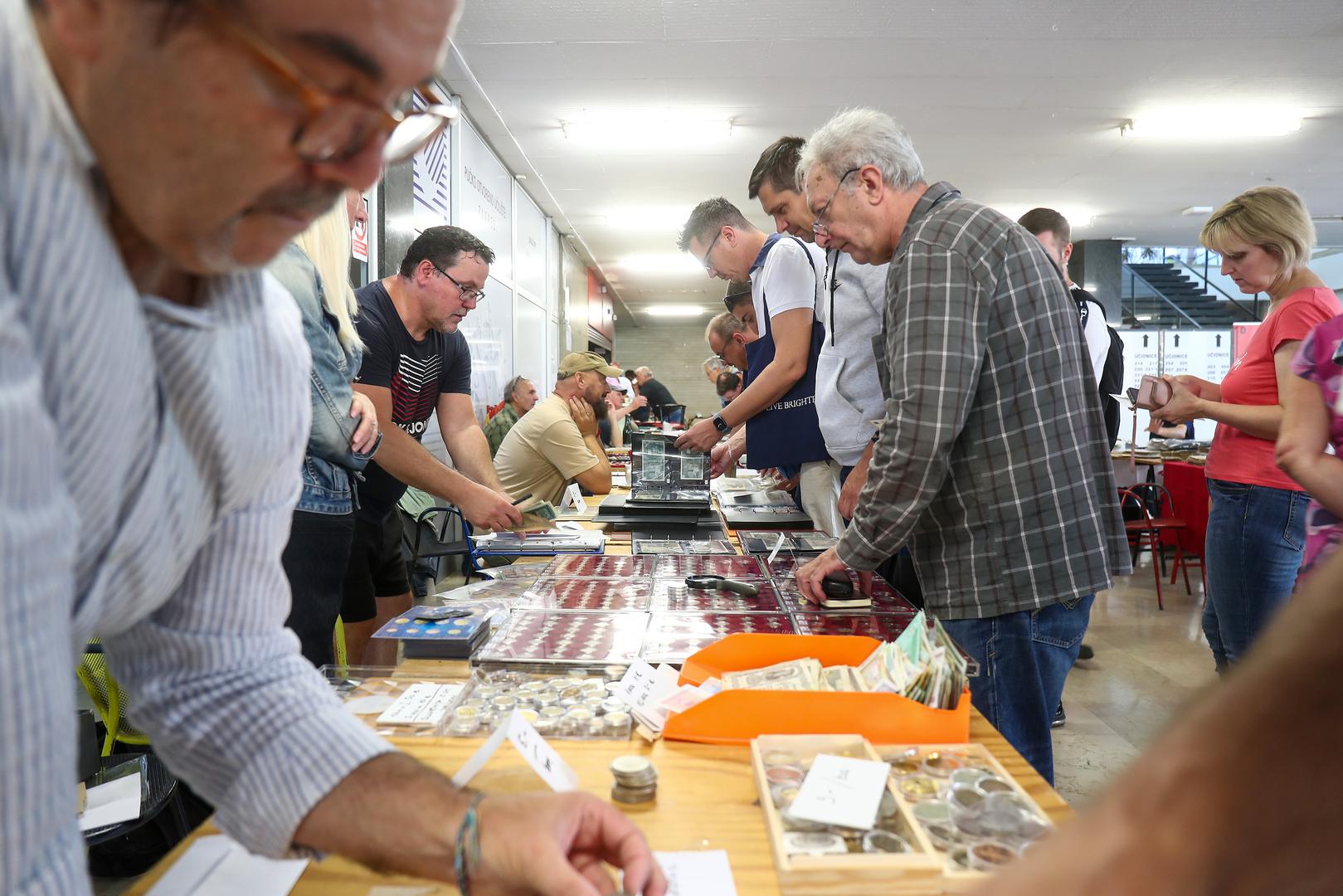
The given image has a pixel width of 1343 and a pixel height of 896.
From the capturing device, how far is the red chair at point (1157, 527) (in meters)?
Answer: 5.15

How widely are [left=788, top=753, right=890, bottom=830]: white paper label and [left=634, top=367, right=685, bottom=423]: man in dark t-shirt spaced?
10.1m

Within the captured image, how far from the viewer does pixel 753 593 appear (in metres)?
1.78

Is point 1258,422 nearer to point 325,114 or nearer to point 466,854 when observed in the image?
point 466,854

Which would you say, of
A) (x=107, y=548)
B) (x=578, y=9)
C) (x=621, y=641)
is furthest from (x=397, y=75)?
(x=578, y=9)

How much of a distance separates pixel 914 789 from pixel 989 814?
96 millimetres

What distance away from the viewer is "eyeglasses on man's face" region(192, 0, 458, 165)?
0.42 m

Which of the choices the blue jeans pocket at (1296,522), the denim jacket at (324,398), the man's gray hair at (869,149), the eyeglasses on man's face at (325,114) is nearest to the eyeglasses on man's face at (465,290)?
the denim jacket at (324,398)

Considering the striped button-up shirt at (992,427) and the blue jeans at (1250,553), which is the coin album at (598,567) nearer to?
the striped button-up shirt at (992,427)

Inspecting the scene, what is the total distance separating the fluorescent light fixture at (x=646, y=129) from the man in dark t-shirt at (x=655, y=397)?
4.72 metres

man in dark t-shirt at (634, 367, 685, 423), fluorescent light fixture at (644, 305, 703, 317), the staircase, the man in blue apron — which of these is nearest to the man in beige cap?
the man in blue apron

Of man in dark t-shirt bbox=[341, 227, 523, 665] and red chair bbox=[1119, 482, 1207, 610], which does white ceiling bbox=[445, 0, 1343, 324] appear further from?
red chair bbox=[1119, 482, 1207, 610]

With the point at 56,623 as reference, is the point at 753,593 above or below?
below

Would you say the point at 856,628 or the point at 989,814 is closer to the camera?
the point at 989,814

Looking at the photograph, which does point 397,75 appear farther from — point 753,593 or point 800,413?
point 800,413
